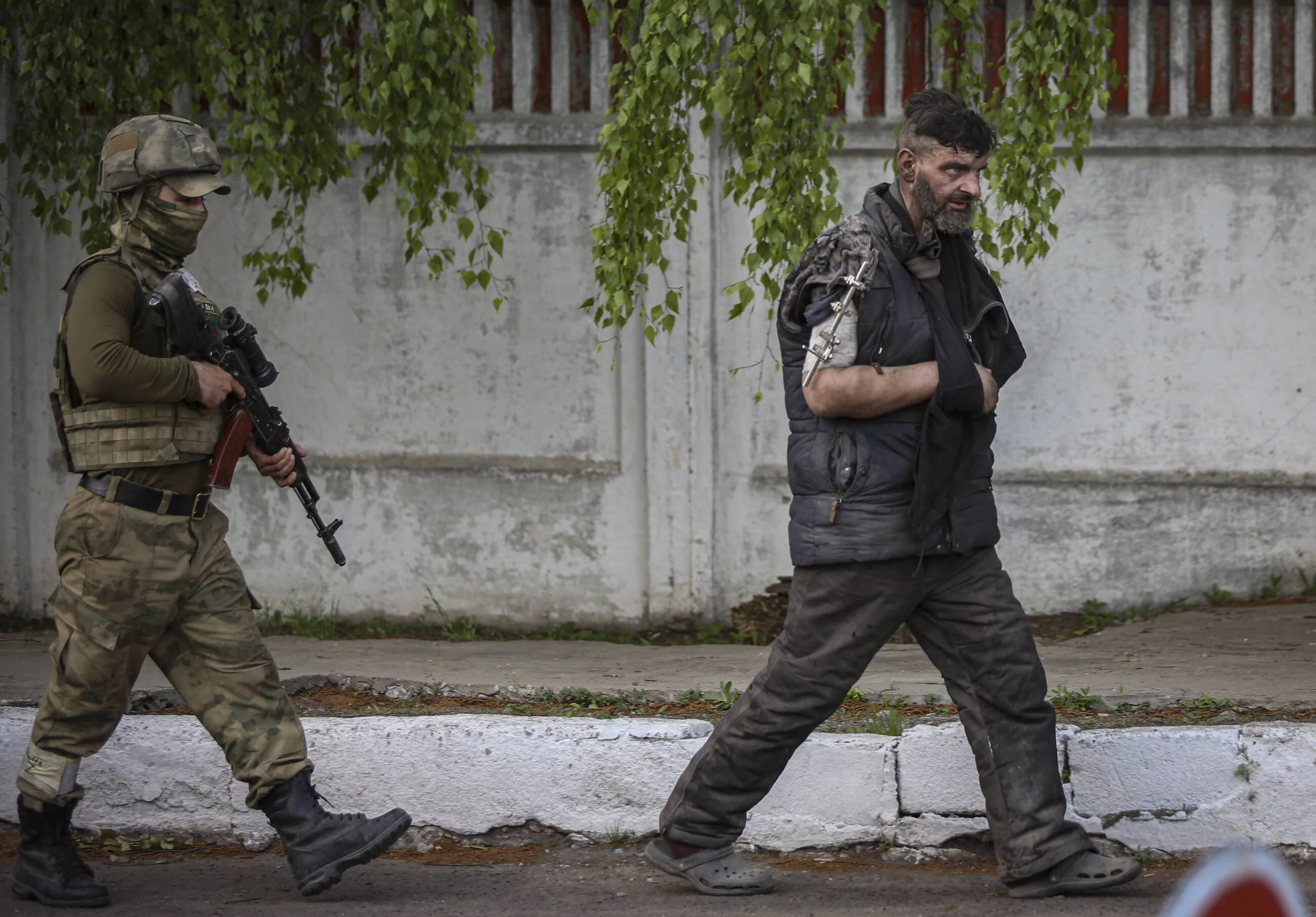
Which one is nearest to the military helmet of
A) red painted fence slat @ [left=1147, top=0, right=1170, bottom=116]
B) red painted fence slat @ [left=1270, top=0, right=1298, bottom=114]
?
red painted fence slat @ [left=1147, top=0, right=1170, bottom=116]

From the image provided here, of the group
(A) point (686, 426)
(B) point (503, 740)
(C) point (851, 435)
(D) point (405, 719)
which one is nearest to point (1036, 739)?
(C) point (851, 435)

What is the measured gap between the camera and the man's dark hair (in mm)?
3582

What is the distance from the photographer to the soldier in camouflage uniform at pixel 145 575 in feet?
12.2

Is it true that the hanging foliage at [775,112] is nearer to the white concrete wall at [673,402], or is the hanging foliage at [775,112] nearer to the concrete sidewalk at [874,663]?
the white concrete wall at [673,402]

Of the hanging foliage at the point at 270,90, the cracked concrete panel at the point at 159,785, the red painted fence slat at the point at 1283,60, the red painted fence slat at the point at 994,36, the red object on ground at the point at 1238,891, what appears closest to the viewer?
the red object on ground at the point at 1238,891

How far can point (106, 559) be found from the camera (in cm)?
373

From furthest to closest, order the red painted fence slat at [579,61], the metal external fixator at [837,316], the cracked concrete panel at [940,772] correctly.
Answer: the red painted fence slat at [579,61] < the cracked concrete panel at [940,772] < the metal external fixator at [837,316]

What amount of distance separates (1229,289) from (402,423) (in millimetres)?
3687

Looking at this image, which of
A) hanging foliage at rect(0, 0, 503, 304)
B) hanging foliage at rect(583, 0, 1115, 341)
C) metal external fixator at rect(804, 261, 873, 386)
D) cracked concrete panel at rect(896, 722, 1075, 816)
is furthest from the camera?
hanging foliage at rect(0, 0, 503, 304)

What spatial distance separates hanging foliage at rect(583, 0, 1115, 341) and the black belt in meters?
2.12

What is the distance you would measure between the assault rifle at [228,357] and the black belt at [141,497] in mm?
96

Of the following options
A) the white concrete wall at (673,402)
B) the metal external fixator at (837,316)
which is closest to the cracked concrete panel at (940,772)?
the metal external fixator at (837,316)

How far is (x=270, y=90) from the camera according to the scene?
19.8 feet

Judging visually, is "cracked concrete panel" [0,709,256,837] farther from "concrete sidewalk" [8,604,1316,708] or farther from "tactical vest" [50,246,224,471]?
"tactical vest" [50,246,224,471]
